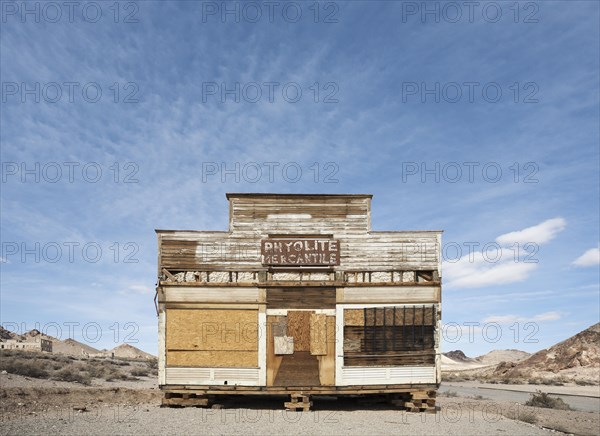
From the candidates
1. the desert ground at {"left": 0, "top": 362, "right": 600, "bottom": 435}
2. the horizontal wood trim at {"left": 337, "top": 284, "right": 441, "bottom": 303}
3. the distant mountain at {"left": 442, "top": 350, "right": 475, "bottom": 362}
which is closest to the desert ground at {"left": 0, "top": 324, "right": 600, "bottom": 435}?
the desert ground at {"left": 0, "top": 362, "right": 600, "bottom": 435}

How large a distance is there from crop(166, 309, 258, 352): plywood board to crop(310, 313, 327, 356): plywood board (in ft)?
6.66

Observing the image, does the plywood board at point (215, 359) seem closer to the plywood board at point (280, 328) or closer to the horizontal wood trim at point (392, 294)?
the plywood board at point (280, 328)

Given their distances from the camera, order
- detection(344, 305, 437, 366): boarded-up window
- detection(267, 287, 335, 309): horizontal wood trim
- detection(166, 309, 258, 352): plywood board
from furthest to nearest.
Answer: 1. detection(267, 287, 335, 309): horizontal wood trim
2. detection(344, 305, 437, 366): boarded-up window
3. detection(166, 309, 258, 352): plywood board

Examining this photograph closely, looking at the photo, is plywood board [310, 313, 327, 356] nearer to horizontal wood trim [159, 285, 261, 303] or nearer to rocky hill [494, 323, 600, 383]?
horizontal wood trim [159, 285, 261, 303]

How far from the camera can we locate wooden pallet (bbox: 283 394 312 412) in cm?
1672

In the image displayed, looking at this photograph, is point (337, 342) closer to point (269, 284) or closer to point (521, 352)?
point (269, 284)

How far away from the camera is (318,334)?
17.2 metres

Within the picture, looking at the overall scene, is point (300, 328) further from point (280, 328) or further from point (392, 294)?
point (392, 294)

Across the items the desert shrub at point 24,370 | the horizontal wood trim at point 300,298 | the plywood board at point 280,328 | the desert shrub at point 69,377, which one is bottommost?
the desert shrub at point 69,377

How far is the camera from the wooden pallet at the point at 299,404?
16719 mm

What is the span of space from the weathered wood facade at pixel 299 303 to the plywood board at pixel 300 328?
36mm

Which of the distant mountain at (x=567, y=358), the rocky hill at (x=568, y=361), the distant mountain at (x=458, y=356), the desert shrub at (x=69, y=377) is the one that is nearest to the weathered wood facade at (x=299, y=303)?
the desert shrub at (x=69, y=377)

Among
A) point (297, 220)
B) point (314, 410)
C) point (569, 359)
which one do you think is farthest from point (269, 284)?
point (569, 359)

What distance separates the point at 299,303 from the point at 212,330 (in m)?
3.30
